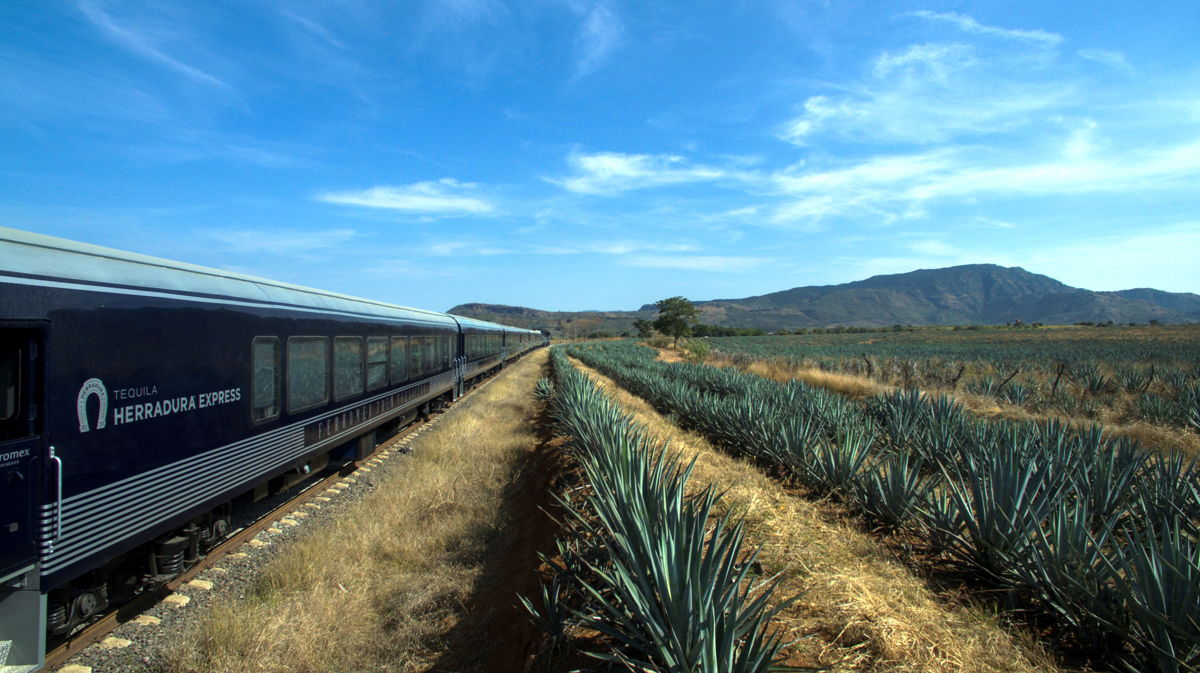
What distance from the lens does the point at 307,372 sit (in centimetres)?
707

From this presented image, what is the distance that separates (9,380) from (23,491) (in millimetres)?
607

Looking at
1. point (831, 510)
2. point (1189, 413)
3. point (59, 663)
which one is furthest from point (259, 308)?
point (1189, 413)

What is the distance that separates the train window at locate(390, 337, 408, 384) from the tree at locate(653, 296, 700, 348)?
45099mm

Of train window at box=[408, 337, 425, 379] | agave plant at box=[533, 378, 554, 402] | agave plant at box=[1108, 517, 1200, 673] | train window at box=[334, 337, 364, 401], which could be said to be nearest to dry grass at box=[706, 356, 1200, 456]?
agave plant at box=[1108, 517, 1200, 673]

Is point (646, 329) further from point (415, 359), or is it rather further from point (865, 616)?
point (865, 616)

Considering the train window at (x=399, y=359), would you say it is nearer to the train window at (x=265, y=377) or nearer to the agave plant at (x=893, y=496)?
the train window at (x=265, y=377)

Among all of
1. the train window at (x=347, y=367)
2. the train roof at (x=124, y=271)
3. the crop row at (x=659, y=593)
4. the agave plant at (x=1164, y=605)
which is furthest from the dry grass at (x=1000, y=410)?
the train window at (x=347, y=367)

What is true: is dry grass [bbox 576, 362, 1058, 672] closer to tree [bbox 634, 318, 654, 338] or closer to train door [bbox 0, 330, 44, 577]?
train door [bbox 0, 330, 44, 577]

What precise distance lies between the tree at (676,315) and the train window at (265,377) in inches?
1978

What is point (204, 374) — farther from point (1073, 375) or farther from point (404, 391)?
point (1073, 375)

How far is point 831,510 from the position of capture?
17.9ft

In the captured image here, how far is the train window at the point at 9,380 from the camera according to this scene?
3234 millimetres

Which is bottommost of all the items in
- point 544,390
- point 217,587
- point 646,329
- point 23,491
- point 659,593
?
point 217,587

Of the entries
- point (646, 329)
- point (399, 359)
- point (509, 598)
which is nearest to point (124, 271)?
point (509, 598)
